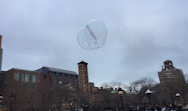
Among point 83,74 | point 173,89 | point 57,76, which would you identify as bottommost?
point 173,89

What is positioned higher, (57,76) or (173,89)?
(57,76)

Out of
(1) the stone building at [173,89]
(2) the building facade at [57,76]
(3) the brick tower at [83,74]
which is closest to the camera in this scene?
(1) the stone building at [173,89]

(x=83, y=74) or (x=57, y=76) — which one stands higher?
(x=83, y=74)

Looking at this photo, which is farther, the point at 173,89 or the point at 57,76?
the point at 57,76

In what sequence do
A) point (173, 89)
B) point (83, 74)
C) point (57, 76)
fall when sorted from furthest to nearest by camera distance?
point (83, 74), point (57, 76), point (173, 89)

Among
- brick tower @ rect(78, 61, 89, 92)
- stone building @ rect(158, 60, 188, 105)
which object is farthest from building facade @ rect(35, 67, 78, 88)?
stone building @ rect(158, 60, 188, 105)

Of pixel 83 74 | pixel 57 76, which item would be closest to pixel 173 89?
pixel 57 76

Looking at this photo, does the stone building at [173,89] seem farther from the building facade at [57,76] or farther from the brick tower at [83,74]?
the brick tower at [83,74]

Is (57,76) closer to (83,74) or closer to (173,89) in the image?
(83,74)

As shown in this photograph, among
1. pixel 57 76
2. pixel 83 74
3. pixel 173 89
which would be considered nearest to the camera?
pixel 173 89

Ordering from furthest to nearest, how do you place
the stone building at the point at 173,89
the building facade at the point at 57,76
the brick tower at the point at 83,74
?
the brick tower at the point at 83,74 < the building facade at the point at 57,76 < the stone building at the point at 173,89

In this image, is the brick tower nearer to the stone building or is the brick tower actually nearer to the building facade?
the building facade

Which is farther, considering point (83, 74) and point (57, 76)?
point (83, 74)

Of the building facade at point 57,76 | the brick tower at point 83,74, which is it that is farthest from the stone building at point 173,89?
the brick tower at point 83,74
